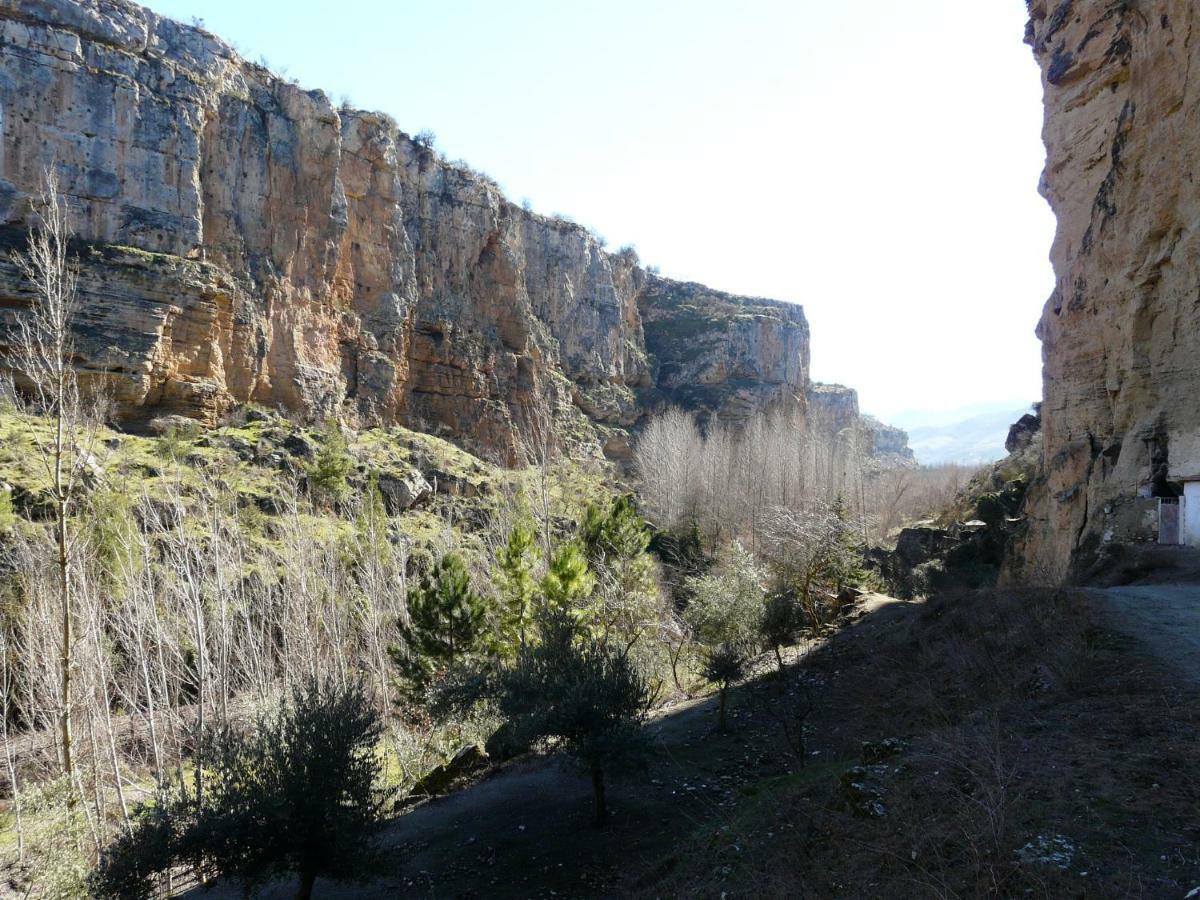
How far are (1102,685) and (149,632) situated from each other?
718 inches

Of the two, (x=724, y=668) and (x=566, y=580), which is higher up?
(x=566, y=580)

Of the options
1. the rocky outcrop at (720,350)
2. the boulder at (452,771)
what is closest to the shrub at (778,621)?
the boulder at (452,771)

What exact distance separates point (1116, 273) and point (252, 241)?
36.7 m

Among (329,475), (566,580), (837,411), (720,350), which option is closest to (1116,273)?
(566,580)

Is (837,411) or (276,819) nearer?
(276,819)

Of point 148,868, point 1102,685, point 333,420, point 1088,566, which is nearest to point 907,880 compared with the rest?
point 1102,685

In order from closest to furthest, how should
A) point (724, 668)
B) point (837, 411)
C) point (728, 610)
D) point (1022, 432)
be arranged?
point (724, 668) < point (728, 610) < point (1022, 432) < point (837, 411)

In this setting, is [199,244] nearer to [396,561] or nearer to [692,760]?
[396,561]

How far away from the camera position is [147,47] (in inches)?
1256

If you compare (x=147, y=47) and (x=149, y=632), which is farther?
(x=147, y=47)

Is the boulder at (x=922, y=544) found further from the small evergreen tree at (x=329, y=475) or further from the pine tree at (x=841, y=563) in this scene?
the small evergreen tree at (x=329, y=475)

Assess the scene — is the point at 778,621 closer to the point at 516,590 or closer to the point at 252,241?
the point at 516,590

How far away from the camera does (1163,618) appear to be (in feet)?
29.8

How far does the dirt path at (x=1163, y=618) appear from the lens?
7.79 metres
